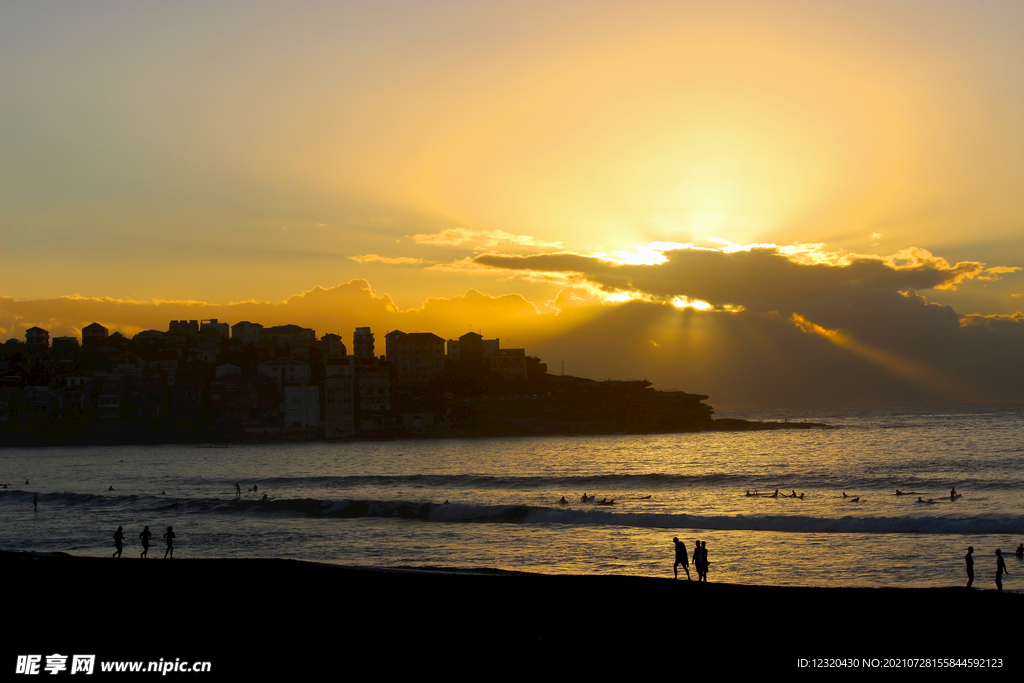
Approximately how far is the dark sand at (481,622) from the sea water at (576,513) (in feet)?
15.5

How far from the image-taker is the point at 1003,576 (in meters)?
21.9

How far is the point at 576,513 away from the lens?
38188 mm

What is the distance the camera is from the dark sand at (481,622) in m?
13.4

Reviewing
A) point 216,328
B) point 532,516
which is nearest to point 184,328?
point 216,328

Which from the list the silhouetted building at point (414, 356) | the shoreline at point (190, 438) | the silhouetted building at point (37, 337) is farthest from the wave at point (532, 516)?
the silhouetted building at point (37, 337)

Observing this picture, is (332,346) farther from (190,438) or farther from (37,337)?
(37,337)

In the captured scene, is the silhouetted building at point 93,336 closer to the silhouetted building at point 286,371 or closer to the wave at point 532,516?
the silhouetted building at point 286,371

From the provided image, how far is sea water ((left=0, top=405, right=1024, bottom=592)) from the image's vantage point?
84.7 ft

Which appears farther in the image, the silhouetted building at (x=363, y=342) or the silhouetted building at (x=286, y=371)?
the silhouetted building at (x=363, y=342)

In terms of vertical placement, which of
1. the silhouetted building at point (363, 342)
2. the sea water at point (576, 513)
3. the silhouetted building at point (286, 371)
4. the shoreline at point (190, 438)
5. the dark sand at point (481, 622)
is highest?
the silhouetted building at point (363, 342)

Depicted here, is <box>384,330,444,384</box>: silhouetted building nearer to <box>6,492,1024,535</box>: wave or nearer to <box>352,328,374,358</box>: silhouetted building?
<box>352,328,374,358</box>: silhouetted building

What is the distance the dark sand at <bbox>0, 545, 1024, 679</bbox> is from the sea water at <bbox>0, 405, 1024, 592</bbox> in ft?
15.5

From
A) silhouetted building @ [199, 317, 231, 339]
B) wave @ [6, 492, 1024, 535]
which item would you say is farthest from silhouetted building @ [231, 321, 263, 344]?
A: wave @ [6, 492, 1024, 535]

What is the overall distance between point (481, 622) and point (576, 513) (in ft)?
75.0
